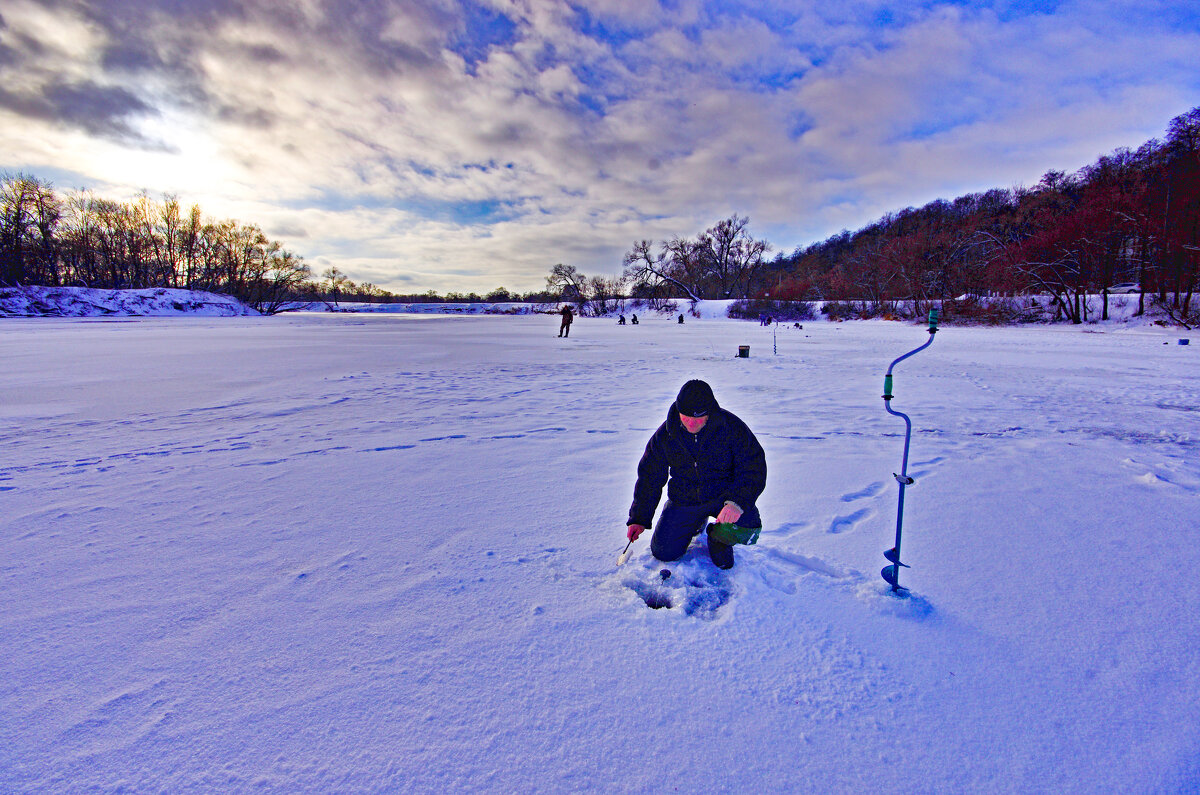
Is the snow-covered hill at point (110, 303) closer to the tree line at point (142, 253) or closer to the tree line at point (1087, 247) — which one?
the tree line at point (142, 253)

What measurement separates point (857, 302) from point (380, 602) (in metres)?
44.0

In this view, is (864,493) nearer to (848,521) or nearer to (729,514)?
(848,521)

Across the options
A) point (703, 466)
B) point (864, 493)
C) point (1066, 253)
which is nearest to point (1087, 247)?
point (1066, 253)

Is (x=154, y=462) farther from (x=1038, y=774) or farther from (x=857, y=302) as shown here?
(x=857, y=302)

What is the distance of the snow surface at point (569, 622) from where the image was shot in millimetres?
1509

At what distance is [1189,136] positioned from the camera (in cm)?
2445

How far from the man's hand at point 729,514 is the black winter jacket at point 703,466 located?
2.3 inches

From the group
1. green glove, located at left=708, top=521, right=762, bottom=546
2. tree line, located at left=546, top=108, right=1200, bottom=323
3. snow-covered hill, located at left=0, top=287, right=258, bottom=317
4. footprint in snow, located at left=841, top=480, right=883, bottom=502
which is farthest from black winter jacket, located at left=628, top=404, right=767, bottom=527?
snow-covered hill, located at left=0, top=287, right=258, bottom=317

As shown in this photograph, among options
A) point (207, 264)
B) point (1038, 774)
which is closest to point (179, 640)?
point (1038, 774)

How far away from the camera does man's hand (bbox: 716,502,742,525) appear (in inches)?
92.8

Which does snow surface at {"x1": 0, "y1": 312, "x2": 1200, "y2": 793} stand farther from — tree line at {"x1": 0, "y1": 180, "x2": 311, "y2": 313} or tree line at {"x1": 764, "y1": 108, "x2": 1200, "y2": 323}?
tree line at {"x1": 0, "y1": 180, "x2": 311, "y2": 313}

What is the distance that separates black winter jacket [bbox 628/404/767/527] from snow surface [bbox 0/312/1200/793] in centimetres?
42

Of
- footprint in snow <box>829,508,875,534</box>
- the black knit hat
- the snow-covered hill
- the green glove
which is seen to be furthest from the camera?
the snow-covered hill

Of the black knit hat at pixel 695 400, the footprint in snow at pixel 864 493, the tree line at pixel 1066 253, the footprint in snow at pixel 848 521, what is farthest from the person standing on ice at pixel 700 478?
the tree line at pixel 1066 253
